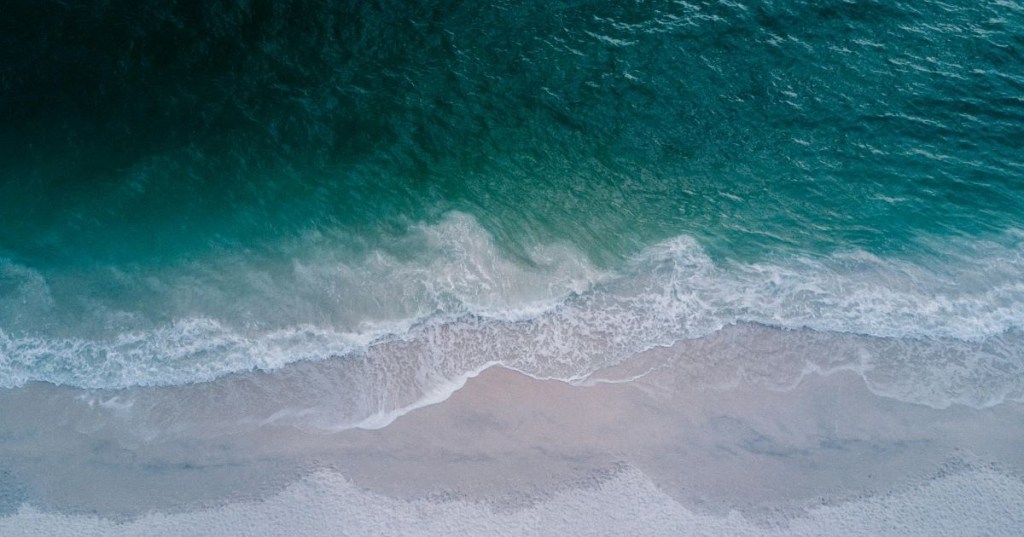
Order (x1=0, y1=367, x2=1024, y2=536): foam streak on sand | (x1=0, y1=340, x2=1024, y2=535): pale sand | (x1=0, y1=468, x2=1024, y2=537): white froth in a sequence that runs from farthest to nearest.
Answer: (x1=0, y1=340, x2=1024, y2=535): pale sand → (x1=0, y1=367, x2=1024, y2=536): foam streak on sand → (x1=0, y1=468, x2=1024, y2=537): white froth

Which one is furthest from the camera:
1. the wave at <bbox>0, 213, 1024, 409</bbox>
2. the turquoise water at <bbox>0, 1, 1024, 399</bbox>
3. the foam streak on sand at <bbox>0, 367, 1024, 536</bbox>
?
the turquoise water at <bbox>0, 1, 1024, 399</bbox>

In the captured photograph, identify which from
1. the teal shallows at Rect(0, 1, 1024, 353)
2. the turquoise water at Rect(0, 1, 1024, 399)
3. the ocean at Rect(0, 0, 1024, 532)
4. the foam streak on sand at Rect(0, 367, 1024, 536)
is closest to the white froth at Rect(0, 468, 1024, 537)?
the foam streak on sand at Rect(0, 367, 1024, 536)

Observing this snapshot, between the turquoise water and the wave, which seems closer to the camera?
the wave

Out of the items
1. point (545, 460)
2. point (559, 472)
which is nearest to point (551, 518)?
point (559, 472)

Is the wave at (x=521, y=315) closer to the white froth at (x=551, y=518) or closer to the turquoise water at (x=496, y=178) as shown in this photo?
the turquoise water at (x=496, y=178)

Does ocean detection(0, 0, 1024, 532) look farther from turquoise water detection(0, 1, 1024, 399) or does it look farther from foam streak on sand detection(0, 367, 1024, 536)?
foam streak on sand detection(0, 367, 1024, 536)

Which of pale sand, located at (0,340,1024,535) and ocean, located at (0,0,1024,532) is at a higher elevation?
ocean, located at (0,0,1024,532)

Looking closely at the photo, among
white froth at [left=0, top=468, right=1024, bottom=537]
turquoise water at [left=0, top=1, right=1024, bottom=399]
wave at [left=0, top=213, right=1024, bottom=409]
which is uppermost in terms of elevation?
turquoise water at [left=0, top=1, right=1024, bottom=399]
